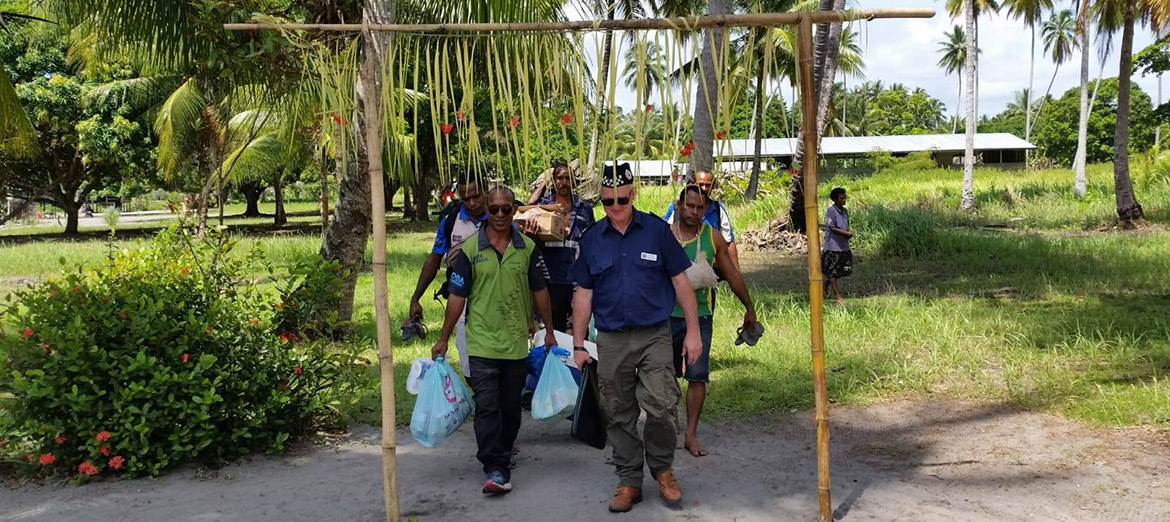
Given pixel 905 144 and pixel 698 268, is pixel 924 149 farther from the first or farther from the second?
pixel 698 268

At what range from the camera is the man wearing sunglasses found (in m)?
5.20

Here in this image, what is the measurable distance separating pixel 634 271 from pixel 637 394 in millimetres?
633

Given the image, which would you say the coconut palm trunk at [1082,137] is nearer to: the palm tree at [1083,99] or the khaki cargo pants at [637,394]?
the palm tree at [1083,99]

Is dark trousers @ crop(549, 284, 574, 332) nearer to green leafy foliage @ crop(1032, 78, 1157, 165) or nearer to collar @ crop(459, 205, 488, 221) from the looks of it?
collar @ crop(459, 205, 488, 221)

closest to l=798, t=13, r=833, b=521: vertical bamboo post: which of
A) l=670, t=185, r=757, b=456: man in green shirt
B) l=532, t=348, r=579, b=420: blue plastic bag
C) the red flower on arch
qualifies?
l=670, t=185, r=757, b=456: man in green shirt

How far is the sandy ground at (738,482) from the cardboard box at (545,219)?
1.34 meters

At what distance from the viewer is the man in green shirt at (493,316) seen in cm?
450

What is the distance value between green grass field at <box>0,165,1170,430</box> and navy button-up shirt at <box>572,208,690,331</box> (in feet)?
6.88

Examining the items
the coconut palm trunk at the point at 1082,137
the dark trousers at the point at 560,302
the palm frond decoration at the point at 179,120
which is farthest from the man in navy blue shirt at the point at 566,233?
the coconut palm trunk at the point at 1082,137

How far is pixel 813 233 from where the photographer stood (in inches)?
152

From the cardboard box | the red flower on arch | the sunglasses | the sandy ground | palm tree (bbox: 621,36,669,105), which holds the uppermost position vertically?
palm tree (bbox: 621,36,669,105)

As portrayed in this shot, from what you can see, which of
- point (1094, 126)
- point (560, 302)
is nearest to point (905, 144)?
point (1094, 126)

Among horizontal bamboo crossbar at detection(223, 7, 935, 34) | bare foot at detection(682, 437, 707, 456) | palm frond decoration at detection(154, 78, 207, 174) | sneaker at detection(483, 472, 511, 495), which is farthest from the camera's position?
palm frond decoration at detection(154, 78, 207, 174)

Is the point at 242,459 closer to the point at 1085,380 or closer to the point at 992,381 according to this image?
the point at 992,381
